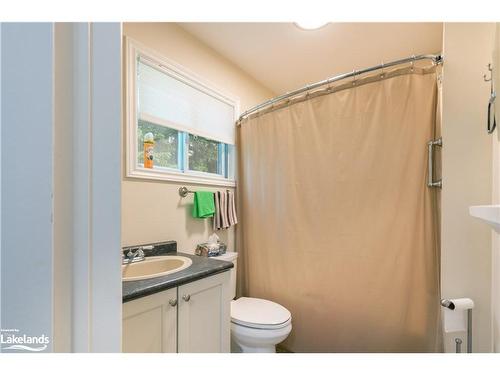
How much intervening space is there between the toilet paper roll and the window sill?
159cm

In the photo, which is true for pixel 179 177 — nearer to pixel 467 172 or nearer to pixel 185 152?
pixel 185 152

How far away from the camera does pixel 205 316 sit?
114cm

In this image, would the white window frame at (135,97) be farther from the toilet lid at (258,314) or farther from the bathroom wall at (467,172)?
the bathroom wall at (467,172)

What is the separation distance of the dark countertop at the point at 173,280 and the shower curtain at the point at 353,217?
700 mm

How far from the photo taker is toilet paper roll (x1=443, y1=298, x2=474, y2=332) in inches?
37.6

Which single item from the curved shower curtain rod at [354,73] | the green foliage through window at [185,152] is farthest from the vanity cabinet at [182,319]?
the curved shower curtain rod at [354,73]

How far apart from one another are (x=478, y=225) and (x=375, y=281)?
24.0 inches

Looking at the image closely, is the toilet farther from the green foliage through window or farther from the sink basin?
the green foliage through window

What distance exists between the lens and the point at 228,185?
2.03m

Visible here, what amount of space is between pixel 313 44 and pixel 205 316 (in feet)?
6.70

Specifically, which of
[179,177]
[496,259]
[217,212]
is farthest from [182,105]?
[496,259]

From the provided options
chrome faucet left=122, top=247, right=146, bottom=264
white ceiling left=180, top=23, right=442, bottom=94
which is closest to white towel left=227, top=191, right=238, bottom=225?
chrome faucet left=122, top=247, right=146, bottom=264

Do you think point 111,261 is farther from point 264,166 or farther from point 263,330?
point 264,166
